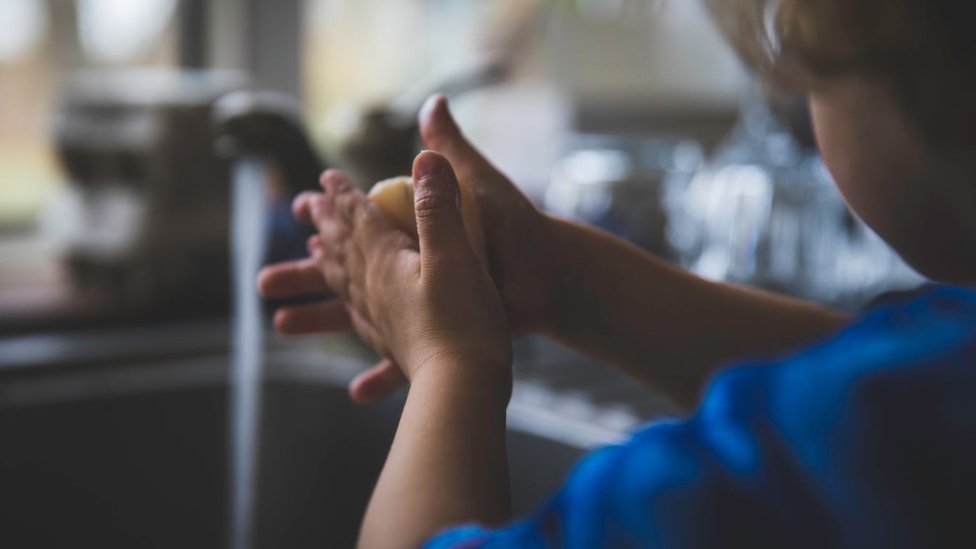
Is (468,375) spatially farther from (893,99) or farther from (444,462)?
(893,99)

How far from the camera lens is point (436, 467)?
0.40 metres

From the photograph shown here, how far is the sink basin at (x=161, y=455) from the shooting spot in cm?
91

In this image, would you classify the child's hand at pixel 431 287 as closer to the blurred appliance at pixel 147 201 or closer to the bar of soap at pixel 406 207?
the bar of soap at pixel 406 207

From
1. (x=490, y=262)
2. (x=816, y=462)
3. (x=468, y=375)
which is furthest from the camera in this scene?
(x=490, y=262)

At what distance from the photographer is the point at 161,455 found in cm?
97

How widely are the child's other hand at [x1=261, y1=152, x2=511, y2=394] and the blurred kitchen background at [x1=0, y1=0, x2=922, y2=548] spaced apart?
0.60 ft

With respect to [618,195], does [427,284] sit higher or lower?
higher

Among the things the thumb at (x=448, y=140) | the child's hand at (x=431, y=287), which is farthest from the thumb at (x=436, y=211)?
the thumb at (x=448, y=140)

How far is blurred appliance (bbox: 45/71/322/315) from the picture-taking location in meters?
1.23

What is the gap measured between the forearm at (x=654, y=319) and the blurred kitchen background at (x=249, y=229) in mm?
118

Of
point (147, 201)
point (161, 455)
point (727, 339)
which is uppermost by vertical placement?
point (727, 339)

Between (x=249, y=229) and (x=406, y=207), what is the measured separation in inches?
18.8

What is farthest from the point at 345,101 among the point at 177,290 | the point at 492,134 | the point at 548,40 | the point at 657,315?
the point at 657,315

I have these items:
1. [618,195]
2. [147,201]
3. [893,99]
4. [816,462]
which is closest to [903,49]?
[893,99]
